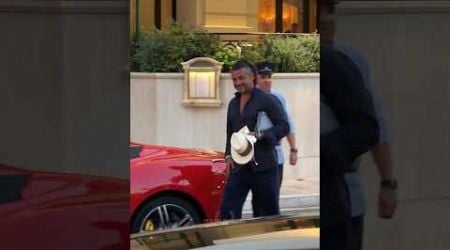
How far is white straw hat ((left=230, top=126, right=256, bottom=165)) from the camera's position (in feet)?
19.7

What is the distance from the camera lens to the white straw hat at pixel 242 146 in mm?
6004

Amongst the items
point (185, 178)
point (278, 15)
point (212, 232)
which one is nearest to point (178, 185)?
point (185, 178)

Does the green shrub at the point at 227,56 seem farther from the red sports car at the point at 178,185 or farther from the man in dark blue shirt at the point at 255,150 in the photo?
the red sports car at the point at 178,185

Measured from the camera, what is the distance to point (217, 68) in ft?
27.4

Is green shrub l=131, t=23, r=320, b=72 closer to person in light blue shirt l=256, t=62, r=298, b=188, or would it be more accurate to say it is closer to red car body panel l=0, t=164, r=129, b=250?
person in light blue shirt l=256, t=62, r=298, b=188

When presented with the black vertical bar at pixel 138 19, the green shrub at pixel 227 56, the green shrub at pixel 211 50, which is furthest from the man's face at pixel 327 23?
the green shrub at pixel 227 56

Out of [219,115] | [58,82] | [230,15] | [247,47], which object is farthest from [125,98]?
[219,115]

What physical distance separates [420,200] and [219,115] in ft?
21.9

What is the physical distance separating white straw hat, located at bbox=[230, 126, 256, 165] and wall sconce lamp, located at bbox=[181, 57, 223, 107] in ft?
7.06

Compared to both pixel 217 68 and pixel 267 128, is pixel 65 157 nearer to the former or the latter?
pixel 267 128

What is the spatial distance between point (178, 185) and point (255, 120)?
963 mm

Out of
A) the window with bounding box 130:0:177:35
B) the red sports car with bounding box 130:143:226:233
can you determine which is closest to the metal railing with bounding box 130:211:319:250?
the window with bounding box 130:0:177:35

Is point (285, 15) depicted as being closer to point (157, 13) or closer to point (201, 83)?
point (157, 13)

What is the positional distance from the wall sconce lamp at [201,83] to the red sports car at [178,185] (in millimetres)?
1769
